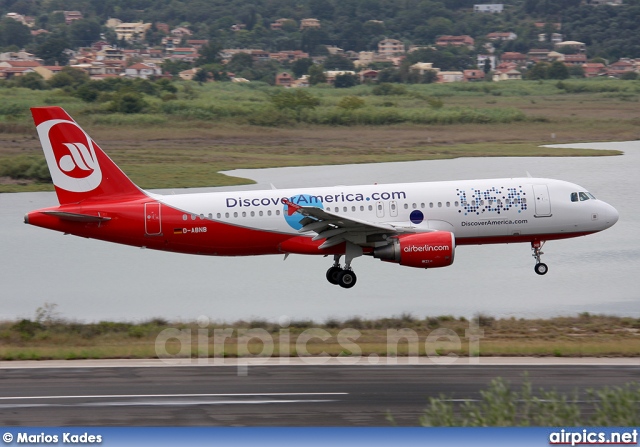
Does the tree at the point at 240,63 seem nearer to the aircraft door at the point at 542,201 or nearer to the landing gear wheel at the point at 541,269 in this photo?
the landing gear wheel at the point at 541,269

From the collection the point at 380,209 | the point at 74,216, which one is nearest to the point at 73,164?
the point at 74,216

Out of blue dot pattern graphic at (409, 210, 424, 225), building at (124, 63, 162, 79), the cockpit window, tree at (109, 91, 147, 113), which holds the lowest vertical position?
blue dot pattern graphic at (409, 210, 424, 225)

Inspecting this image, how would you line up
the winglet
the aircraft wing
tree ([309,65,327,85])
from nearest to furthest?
the winglet, the aircraft wing, tree ([309,65,327,85])

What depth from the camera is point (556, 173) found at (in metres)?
76.0

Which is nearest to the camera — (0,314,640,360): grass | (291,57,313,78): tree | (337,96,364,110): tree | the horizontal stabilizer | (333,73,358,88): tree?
(0,314,640,360): grass

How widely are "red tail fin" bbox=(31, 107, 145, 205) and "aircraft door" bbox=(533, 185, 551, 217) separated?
15185mm

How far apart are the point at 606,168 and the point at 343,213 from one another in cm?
4591

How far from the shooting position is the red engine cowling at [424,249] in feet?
120

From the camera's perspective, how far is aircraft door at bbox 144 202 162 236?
38156 mm

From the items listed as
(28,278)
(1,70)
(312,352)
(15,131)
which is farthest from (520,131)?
(1,70)

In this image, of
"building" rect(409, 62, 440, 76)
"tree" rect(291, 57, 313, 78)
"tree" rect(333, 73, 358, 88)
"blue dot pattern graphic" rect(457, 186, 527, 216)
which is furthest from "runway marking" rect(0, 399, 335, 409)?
"tree" rect(291, 57, 313, 78)

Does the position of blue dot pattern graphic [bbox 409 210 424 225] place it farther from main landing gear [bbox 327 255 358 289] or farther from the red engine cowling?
main landing gear [bbox 327 255 358 289]

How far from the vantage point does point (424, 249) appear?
36.7 meters

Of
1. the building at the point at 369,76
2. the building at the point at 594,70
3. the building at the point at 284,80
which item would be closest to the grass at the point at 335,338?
the building at the point at 284,80
